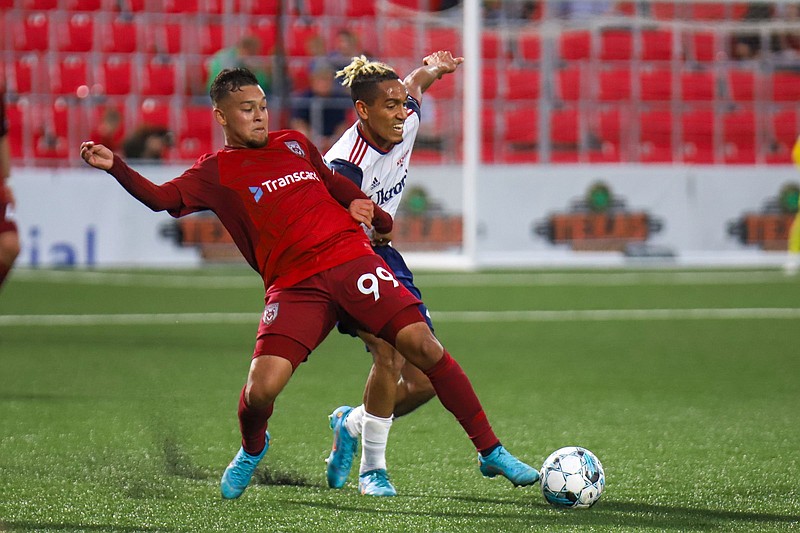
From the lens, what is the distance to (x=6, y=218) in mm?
7535

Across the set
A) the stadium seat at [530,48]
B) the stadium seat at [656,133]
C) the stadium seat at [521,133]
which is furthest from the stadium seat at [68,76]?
the stadium seat at [656,133]

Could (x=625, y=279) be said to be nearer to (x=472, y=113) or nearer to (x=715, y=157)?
(x=472, y=113)

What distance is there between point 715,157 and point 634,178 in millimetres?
3413

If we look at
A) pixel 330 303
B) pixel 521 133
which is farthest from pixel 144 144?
pixel 330 303

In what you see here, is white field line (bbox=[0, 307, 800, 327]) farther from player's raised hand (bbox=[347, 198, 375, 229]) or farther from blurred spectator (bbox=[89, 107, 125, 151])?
player's raised hand (bbox=[347, 198, 375, 229])

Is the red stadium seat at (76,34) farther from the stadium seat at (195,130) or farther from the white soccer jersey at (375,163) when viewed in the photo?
the white soccer jersey at (375,163)

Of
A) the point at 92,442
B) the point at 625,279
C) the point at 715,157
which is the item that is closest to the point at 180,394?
the point at 92,442

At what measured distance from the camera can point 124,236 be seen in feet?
49.4

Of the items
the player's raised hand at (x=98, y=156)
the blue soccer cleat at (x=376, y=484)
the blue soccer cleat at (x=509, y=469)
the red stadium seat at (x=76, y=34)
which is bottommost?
the blue soccer cleat at (x=376, y=484)

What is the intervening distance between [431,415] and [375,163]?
1.87 m

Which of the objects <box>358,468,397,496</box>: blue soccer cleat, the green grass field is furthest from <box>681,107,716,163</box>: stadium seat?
<box>358,468,397,496</box>: blue soccer cleat

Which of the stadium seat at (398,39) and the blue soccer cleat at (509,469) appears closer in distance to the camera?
the blue soccer cleat at (509,469)

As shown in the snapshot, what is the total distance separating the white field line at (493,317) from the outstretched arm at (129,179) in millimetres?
5959

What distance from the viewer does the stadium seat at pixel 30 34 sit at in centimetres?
1819
